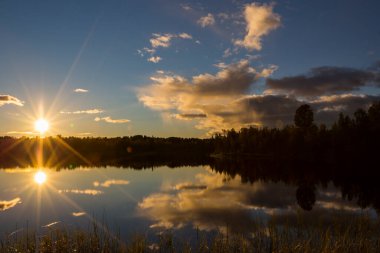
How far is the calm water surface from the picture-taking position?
3155 cm

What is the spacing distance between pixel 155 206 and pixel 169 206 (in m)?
1.73

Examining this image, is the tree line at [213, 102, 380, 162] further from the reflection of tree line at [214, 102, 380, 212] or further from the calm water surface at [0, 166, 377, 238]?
the calm water surface at [0, 166, 377, 238]

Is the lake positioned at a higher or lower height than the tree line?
lower

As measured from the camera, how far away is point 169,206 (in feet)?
144

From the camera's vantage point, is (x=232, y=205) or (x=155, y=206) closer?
(x=155, y=206)

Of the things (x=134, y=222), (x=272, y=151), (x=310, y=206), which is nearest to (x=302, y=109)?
(x=272, y=151)

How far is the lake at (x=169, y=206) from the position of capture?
31080 millimetres

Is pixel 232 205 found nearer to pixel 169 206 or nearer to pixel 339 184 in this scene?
pixel 169 206

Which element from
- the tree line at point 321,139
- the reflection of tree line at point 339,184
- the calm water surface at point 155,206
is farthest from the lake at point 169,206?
the tree line at point 321,139

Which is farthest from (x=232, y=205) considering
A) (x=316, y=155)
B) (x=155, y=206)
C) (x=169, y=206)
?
(x=316, y=155)

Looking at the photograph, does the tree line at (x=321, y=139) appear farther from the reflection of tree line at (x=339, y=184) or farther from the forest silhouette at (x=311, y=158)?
the reflection of tree line at (x=339, y=184)

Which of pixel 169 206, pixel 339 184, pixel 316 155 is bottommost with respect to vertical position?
pixel 169 206

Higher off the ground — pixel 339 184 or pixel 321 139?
pixel 321 139

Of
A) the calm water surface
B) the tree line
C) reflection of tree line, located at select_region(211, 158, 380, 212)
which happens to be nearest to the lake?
the calm water surface
